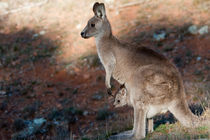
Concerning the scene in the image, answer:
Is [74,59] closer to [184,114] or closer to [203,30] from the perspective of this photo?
[203,30]

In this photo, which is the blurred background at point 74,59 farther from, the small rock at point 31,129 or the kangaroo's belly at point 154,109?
the kangaroo's belly at point 154,109

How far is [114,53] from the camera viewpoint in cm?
598

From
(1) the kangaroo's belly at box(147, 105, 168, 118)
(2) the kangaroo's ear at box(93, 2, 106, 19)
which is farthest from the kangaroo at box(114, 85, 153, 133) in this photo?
(2) the kangaroo's ear at box(93, 2, 106, 19)

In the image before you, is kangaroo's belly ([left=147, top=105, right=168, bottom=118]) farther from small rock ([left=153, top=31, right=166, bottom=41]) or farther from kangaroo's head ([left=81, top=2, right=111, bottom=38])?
small rock ([left=153, top=31, right=166, bottom=41])

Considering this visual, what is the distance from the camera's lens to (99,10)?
20.2ft

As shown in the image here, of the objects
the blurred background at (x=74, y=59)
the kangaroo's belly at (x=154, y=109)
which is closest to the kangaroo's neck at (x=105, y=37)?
the kangaroo's belly at (x=154, y=109)

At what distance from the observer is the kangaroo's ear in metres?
6.06

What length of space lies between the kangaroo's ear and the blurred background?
2.57 m

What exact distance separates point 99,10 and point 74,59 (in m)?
11.0

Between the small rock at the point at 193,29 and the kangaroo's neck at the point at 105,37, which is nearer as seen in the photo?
the kangaroo's neck at the point at 105,37

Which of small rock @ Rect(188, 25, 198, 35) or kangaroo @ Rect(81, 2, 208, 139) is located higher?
small rock @ Rect(188, 25, 198, 35)

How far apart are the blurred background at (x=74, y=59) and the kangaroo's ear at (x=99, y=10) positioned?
257cm

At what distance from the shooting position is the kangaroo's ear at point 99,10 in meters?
6.06

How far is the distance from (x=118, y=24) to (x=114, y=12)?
5.34 feet
